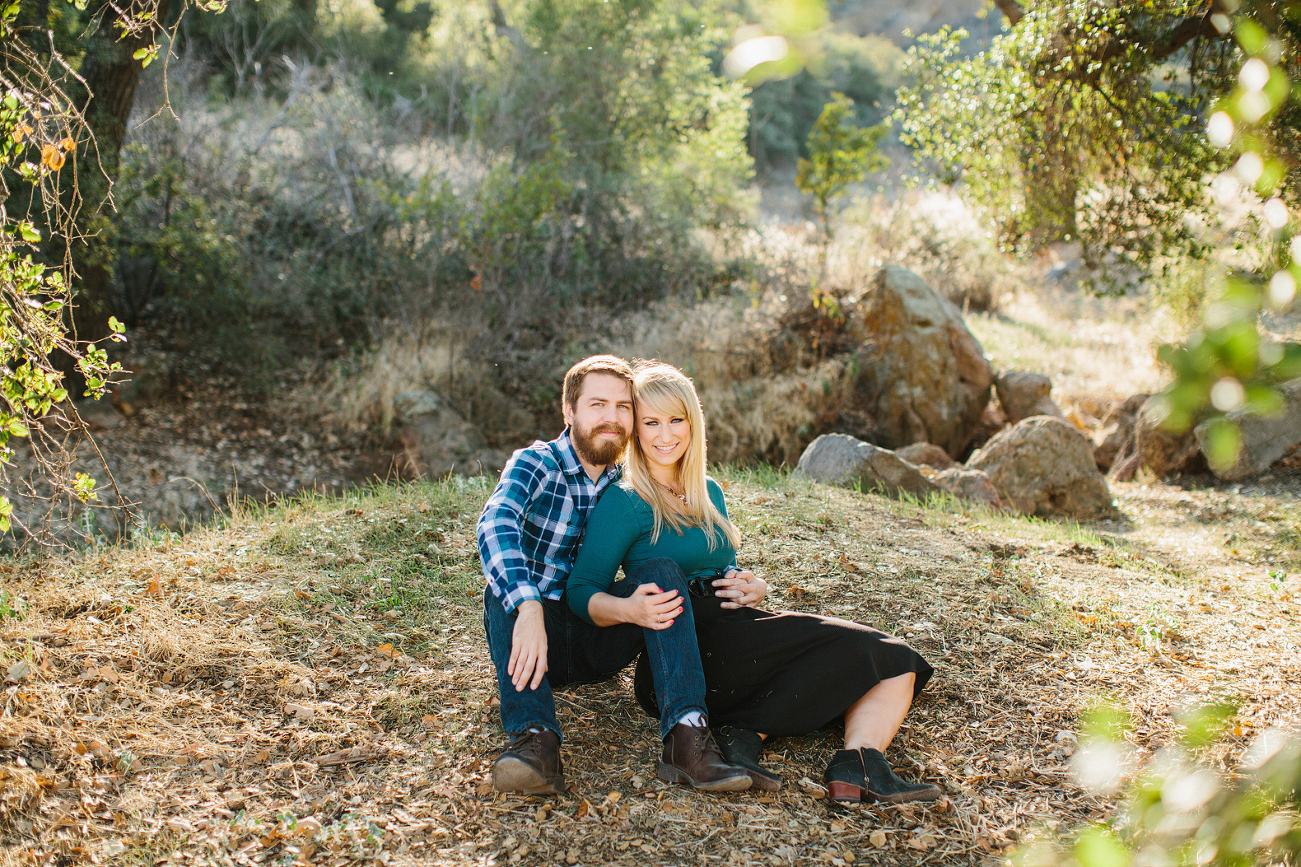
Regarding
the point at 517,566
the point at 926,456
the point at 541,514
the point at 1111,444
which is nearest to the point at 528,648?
the point at 517,566

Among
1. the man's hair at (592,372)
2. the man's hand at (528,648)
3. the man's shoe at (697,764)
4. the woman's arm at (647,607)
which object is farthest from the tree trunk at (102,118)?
the man's shoe at (697,764)

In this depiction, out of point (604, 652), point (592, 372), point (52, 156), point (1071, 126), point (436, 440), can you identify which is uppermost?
point (1071, 126)

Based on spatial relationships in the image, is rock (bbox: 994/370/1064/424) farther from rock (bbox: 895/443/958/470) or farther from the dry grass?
the dry grass

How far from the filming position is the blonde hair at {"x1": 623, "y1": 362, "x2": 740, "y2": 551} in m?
2.93

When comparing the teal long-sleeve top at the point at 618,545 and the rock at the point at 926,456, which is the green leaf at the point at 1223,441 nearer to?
the teal long-sleeve top at the point at 618,545

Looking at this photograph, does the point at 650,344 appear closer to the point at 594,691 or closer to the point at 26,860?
the point at 594,691

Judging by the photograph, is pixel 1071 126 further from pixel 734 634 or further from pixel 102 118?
pixel 102 118

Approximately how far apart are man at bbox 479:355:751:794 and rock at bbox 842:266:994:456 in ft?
20.2

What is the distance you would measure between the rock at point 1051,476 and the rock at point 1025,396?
1.94 m

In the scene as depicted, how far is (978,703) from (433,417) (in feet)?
22.6

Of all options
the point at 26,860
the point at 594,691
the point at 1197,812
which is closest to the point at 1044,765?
the point at 594,691

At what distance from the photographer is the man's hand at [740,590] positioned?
9.43 feet

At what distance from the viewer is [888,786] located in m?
2.54

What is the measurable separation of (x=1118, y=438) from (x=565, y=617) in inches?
298
